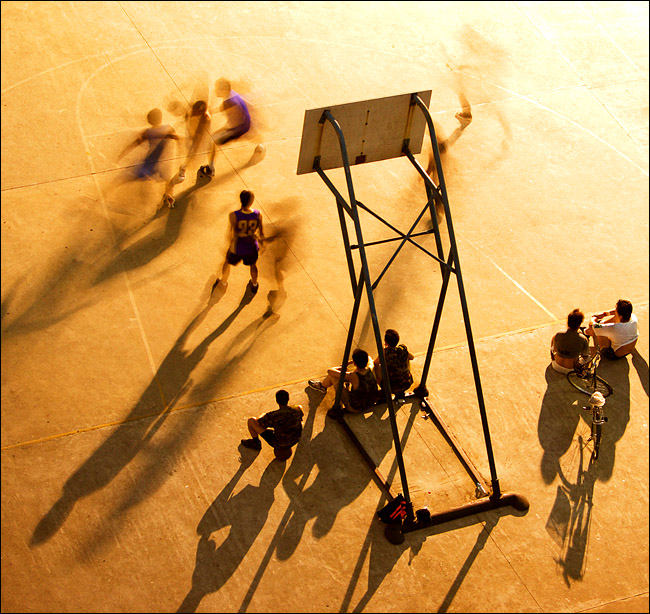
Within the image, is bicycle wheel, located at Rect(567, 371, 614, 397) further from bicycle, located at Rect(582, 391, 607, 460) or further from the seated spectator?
the seated spectator

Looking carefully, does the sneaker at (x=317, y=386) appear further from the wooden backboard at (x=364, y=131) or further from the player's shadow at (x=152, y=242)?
the player's shadow at (x=152, y=242)

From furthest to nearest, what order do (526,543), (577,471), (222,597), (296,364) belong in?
1. (296,364)
2. (577,471)
3. (526,543)
4. (222,597)

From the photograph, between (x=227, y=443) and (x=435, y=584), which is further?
(x=227, y=443)

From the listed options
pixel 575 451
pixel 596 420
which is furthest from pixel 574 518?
pixel 596 420

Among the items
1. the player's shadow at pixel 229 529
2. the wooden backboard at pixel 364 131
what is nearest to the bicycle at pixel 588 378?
the wooden backboard at pixel 364 131

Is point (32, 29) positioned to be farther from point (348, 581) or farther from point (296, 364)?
point (348, 581)

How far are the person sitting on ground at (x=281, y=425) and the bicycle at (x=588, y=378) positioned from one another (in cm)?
314

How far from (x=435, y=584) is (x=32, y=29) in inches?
444

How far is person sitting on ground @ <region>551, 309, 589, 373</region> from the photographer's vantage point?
8.91 m

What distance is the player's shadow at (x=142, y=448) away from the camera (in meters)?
7.61

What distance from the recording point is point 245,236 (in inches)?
369

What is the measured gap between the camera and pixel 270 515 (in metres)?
7.67

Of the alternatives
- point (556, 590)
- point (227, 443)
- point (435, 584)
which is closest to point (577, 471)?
point (556, 590)

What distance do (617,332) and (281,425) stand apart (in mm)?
3973
